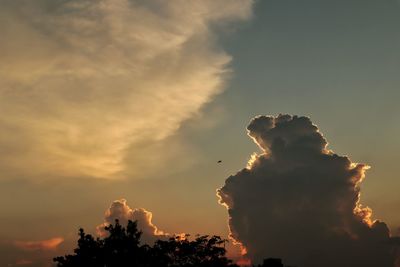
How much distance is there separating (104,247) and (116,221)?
11.1ft

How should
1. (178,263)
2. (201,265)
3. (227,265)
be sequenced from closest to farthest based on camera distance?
(227,265) < (201,265) < (178,263)

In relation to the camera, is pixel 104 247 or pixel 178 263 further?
pixel 178 263

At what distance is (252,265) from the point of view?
61.6 m

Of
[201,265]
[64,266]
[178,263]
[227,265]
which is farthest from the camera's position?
[178,263]

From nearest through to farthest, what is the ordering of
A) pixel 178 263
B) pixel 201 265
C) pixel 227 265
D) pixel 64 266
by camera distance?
pixel 64 266
pixel 227 265
pixel 201 265
pixel 178 263

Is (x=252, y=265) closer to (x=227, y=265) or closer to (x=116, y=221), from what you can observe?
(x=227, y=265)

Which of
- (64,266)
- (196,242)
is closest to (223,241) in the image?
(196,242)

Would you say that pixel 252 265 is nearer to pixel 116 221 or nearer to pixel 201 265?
pixel 201 265

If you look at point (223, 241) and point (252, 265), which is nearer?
point (252, 265)

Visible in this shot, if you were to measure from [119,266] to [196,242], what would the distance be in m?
19.6

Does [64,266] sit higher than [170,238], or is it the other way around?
[170,238]

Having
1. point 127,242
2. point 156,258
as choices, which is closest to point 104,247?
point 127,242

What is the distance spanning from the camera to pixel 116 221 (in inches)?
2320

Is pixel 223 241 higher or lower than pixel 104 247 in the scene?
higher
